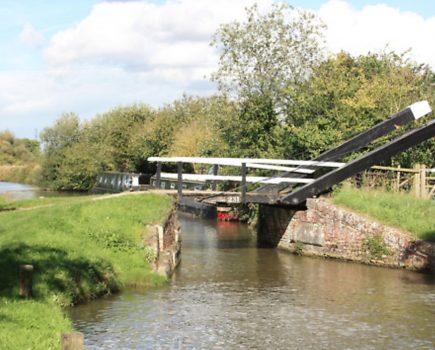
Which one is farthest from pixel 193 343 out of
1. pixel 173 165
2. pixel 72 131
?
pixel 72 131

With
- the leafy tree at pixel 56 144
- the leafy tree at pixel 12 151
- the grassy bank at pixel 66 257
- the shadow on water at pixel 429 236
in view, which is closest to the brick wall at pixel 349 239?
the shadow on water at pixel 429 236

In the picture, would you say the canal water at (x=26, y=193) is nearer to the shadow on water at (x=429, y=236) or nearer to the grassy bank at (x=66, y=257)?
the grassy bank at (x=66, y=257)

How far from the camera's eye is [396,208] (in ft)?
73.4

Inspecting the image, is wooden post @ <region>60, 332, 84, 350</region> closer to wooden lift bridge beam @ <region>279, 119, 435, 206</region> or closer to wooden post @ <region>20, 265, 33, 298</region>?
wooden post @ <region>20, 265, 33, 298</region>

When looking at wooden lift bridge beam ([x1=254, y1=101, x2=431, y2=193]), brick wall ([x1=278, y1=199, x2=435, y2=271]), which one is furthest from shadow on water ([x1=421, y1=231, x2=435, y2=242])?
wooden lift bridge beam ([x1=254, y1=101, x2=431, y2=193])

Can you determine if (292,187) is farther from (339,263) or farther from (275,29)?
(275,29)

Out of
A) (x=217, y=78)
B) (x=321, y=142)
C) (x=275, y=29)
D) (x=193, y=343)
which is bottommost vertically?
(x=193, y=343)

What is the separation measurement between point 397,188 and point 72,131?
171ft

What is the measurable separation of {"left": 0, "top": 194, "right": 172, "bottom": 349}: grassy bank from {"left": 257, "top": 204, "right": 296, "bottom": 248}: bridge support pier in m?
5.54

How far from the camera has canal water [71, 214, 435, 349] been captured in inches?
486

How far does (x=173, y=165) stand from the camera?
51.6 metres

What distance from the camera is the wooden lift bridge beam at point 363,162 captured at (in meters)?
21.4

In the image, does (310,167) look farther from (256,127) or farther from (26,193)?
(26,193)

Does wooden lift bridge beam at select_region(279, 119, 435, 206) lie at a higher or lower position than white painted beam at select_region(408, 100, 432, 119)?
lower
